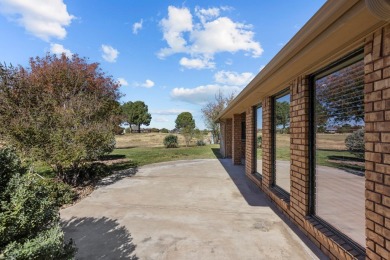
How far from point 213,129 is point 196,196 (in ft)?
79.8

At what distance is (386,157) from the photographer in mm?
2109

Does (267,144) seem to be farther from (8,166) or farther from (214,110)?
(214,110)

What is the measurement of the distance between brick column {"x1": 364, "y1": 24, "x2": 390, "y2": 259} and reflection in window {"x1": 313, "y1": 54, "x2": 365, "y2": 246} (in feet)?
1.26

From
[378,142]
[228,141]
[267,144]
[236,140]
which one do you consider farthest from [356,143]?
[228,141]

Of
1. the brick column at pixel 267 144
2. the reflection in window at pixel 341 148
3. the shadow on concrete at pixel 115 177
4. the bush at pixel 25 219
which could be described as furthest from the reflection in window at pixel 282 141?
the shadow on concrete at pixel 115 177

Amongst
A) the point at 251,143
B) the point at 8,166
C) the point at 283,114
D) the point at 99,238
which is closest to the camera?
the point at 8,166

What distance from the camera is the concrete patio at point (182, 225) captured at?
10.9 feet

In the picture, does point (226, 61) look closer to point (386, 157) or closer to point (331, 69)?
point (331, 69)

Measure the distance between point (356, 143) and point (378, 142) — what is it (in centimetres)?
67

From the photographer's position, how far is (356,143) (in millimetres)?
2842

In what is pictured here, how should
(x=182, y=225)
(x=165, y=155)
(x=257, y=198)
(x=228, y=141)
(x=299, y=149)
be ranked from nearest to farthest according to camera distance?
(x=299, y=149) → (x=182, y=225) → (x=257, y=198) → (x=228, y=141) → (x=165, y=155)

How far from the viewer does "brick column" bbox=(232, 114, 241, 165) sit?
38.3 ft

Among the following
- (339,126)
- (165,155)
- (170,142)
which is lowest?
(165,155)

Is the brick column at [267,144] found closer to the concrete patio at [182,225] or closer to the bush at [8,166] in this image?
the concrete patio at [182,225]
